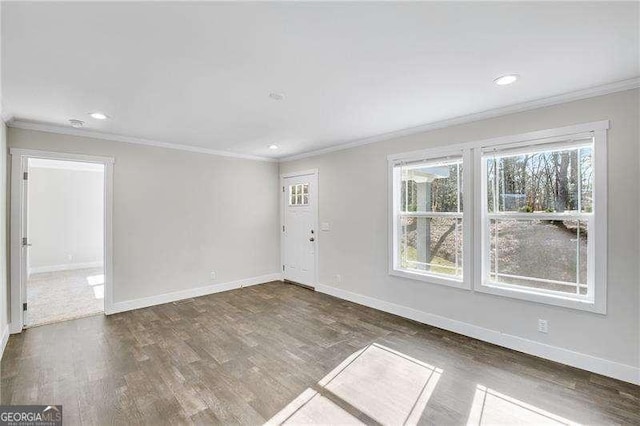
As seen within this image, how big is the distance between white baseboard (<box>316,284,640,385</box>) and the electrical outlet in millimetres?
130

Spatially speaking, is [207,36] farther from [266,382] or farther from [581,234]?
[581,234]

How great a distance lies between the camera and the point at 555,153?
2.90 meters

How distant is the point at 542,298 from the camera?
2.86 m

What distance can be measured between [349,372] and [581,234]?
2.48 m

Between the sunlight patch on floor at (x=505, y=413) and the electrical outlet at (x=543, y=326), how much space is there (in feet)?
3.13

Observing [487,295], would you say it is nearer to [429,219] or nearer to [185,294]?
[429,219]

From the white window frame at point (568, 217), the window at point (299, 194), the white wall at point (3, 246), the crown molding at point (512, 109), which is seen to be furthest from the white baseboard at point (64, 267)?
the white window frame at point (568, 217)

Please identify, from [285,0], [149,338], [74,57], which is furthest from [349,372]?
[74,57]

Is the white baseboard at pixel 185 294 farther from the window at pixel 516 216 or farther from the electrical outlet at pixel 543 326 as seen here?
the electrical outlet at pixel 543 326

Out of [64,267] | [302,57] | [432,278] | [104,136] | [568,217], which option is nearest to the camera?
[302,57]

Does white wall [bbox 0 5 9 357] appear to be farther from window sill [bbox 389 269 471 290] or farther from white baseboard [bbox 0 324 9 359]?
window sill [bbox 389 269 471 290]

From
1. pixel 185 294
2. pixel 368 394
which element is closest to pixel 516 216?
pixel 368 394

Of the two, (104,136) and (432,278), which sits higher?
(104,136)

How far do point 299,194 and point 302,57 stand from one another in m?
3.71
